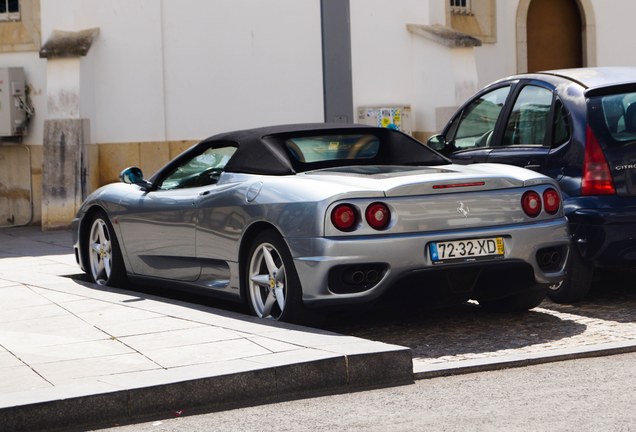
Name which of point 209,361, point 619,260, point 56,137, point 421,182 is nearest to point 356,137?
point 421,182

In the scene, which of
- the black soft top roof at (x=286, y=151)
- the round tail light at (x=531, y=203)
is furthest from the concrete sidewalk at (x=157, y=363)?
the round tail light at (x=531, y=203)

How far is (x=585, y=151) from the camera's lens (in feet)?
29.2

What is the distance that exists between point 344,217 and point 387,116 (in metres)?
12.0

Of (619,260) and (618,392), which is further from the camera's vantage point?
(619,260)

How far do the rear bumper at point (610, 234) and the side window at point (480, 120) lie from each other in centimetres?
158

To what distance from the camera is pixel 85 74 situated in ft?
59.5

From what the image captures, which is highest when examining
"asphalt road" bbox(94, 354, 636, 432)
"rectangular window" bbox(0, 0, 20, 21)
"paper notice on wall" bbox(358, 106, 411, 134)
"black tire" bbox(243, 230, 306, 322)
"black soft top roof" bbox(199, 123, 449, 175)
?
"rectangular window" bbox(0, 0, 20, 21)

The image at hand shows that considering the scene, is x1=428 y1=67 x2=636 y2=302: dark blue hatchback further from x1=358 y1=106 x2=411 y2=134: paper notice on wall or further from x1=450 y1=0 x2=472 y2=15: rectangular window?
x1=450 y1=0 x2=472 y2=15: rectangular window

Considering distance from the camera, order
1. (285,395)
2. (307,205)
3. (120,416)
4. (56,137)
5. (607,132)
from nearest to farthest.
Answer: (120,416)
(285,395)
(307,205)
(607,132)
(56,137)

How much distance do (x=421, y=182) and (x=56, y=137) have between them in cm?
1093

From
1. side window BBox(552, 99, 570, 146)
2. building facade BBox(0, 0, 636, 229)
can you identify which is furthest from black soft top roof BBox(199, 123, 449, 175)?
building facade BBox(0, 0, 636, 229)

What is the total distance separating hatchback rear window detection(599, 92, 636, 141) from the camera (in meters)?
9.00

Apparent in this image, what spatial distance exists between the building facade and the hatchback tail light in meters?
10.1

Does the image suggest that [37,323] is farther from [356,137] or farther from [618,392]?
[618,392]
